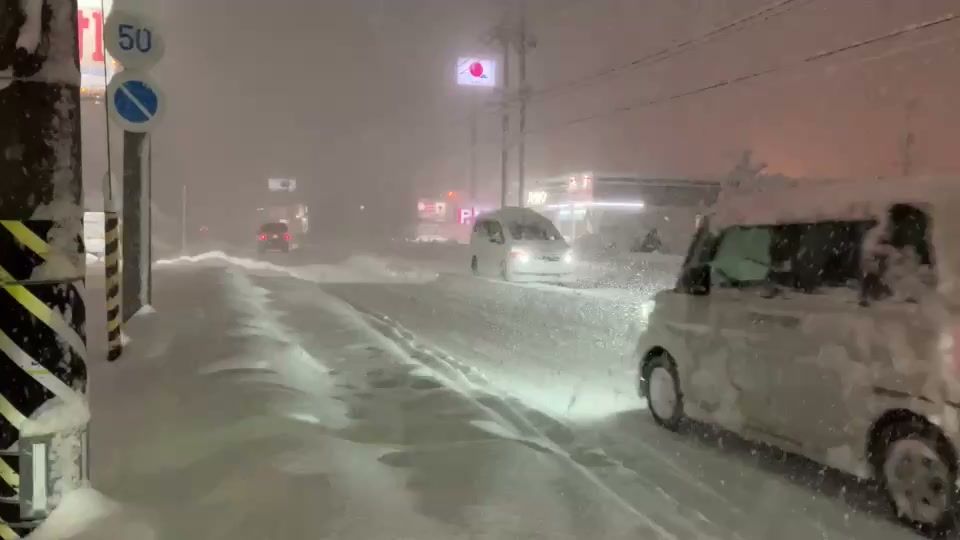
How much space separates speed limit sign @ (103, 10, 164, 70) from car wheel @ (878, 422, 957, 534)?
871 centimetres

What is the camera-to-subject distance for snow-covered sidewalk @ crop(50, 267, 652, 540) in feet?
14.0

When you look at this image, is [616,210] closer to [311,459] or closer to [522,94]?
[522,94]

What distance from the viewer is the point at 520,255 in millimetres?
22844

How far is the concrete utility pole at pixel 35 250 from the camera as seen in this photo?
4004 millimetres

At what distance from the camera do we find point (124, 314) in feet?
38.2

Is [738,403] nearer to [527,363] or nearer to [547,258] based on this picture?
[527,363]

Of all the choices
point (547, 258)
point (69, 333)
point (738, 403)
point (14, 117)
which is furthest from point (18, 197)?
point (547, 258)

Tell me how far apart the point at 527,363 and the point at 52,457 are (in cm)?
689

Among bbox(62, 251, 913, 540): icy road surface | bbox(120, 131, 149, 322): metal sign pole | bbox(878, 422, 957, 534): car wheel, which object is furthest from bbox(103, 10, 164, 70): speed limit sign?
bbox(878, 422, 957, 534): car wheel

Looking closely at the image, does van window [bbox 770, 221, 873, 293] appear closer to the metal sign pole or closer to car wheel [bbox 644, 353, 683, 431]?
car wheel [bbox 644, 353, 683, 431]

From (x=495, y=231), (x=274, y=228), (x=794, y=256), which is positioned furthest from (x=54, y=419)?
(x=274, y=228)

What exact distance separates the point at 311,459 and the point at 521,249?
1801cm

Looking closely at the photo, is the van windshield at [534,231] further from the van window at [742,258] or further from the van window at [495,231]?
the van window at [742,258]

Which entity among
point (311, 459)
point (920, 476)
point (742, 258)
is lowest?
point (311, 459)
